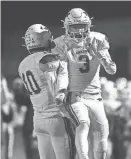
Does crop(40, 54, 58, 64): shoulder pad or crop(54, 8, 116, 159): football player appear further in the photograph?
crop(54, 8, 116, 159): football player

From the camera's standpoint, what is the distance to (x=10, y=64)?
74.3 feet

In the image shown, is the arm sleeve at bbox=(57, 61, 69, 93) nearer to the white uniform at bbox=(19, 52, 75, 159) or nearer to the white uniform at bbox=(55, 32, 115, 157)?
the white uniform at bbox=(19, 52, 75, 159)

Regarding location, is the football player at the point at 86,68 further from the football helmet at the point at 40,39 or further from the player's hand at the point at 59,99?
the player's hand at the point at 59,99

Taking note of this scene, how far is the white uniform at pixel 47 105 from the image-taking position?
8.04 metres

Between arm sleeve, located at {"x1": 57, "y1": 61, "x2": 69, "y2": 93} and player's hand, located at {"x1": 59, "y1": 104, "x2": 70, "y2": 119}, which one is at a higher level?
arm sleeve, located at {"x1": 57, "y1": 61, "x2": 69, "y2": 93}

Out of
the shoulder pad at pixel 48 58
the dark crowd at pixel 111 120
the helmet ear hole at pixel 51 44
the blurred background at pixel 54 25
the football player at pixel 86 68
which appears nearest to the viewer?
the shoulder pad at pixel 48 58

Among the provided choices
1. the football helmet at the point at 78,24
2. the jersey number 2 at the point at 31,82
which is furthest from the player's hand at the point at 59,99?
the football helmet at the point at 78,24

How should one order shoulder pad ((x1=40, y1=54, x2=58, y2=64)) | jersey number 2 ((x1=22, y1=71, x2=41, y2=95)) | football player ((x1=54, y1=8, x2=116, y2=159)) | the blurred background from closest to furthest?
shoulder pad ((x1=40, y1=54, x2=58, y2=64)), jersey number 2 ((x1=22, y1=71, x2=41, y2=95)), football player ((x1=54, y1=8, x2=116, y2=159)), the blurred background

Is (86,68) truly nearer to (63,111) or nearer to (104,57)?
(104,57)

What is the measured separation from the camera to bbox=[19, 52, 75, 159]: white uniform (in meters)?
8.04

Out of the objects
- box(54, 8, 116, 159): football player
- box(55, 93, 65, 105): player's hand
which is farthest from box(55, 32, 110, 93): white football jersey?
box(55, 93, 65, 105): player's hand

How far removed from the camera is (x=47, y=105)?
8102 mm

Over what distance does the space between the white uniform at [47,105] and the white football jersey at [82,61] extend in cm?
39

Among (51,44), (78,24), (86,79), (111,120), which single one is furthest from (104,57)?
(111,120)
